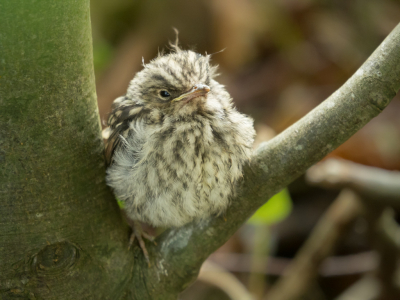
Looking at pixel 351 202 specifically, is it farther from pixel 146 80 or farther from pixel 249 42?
pixel 249 42

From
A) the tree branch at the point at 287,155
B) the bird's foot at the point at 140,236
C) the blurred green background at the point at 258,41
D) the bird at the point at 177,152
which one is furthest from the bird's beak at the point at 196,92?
the blurred green background at the point at 258,41

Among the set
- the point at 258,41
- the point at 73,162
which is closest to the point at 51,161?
the point at 73,162

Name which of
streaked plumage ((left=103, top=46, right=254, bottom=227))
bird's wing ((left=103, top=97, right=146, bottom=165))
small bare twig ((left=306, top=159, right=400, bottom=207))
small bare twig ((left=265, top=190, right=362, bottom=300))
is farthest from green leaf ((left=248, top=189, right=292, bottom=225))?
bird's wing ((left=103, top=97, right=146, bottom=165))

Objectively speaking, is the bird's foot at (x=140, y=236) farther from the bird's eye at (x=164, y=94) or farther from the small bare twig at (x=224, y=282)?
the small bare twig at (x=224, y=282)

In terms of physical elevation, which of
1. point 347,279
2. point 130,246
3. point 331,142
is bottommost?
point 347,279

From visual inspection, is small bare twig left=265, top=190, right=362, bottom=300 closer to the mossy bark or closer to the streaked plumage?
the streaked plumage

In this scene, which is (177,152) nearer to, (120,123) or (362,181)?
(120,123)

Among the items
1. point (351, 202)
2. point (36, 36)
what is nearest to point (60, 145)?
point (36, 36)
